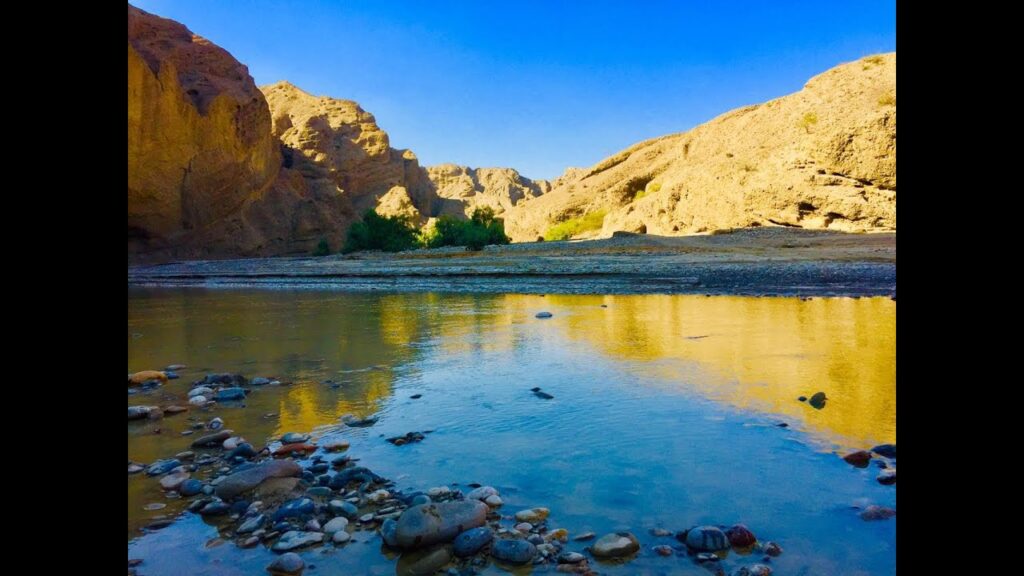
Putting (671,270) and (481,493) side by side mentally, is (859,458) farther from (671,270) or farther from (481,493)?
(671,270)

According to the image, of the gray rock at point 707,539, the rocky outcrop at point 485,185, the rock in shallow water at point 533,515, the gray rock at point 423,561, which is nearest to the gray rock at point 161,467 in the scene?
the gray rock at point 423,561

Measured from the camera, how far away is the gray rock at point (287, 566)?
1.84 m

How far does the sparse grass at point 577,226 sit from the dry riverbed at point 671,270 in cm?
2356

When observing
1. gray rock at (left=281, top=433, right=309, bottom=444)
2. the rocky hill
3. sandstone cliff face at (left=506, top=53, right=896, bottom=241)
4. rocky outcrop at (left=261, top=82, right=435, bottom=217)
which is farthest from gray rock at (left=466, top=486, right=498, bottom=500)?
rocky outcrop at (left=261, top=82, right=435, bottom=217)

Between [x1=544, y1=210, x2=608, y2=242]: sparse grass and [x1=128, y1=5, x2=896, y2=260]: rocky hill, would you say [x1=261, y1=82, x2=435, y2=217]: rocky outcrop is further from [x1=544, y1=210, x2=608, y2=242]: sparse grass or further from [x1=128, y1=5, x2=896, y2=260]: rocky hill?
[x1=544, y1=210, x2=608, y2=242]: sparse grass

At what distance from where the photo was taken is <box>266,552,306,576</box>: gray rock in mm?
1839

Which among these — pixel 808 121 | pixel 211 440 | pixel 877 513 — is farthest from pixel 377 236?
pixel 877 513

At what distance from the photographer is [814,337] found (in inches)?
234

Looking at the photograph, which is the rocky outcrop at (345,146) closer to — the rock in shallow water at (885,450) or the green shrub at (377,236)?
the green shrub at (377,236)

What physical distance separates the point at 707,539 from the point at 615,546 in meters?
0.31

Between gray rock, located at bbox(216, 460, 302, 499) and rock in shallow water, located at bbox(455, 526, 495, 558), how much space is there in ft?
3.24

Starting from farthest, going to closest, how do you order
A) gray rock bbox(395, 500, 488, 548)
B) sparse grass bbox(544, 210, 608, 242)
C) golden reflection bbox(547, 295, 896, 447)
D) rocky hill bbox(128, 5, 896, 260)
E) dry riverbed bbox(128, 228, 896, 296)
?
sparse grass bbox(544, 210, 608, 242) → rocky hill bbox(128, 5, 896, 260) → dry riverbed bbox(128, 228, 896, 296) → golden reflection bbox(547, 295, 896, 447) → gray rock bbox(395, 500, 488, 548)
